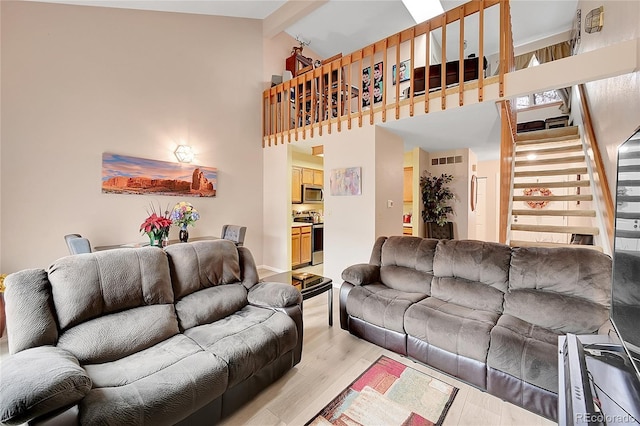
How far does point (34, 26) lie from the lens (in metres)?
3.16

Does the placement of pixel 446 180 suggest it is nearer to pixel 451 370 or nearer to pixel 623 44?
pixel 623 44

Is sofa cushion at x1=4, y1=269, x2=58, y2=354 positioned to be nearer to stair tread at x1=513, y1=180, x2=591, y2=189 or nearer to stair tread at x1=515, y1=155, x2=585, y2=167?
stair tread at x1=513, y1=180, x2=591, y2=189

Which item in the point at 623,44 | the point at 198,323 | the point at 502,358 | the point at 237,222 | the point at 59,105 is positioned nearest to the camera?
the point at 502,358

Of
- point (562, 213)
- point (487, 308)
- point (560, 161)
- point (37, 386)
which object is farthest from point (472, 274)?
point (560, 161)

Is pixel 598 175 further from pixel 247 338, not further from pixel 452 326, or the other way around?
pixel 247 338

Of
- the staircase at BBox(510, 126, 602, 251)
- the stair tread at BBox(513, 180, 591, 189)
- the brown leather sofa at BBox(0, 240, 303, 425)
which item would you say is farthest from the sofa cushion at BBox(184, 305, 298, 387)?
the stair tread at BBox(513, 180, 591, 189)

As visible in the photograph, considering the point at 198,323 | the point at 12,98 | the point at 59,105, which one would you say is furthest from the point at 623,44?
the point at 12,98

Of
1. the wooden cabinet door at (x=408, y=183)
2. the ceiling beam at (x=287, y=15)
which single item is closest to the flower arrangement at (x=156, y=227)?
the ceiling beam at (x=287, y=15)

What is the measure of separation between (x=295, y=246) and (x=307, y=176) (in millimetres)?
1614

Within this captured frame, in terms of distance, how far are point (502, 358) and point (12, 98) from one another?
210 inches

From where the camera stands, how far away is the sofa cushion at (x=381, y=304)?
222 centimetres

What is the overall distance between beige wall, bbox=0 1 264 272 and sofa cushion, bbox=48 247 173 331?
242 centimetres

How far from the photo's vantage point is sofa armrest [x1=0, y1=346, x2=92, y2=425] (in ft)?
3.11

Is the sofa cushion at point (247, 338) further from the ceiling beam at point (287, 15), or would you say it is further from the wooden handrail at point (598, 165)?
the ceiling beam at point (287, 15)
